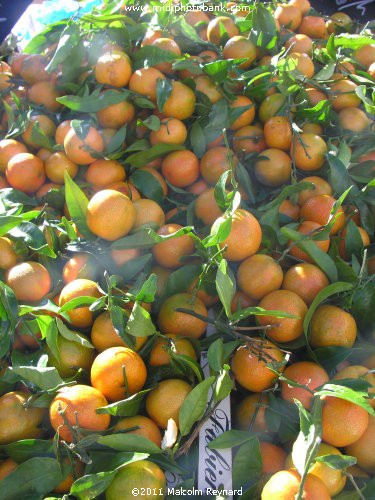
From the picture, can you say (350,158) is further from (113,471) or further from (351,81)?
(113,471)

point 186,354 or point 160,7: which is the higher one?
point 160,7

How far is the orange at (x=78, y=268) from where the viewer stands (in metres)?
1.03

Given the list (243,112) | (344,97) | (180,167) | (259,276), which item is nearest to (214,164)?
(180,167)

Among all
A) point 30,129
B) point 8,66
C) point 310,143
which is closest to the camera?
point 310,143

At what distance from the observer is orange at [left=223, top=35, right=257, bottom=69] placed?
1.51 metres

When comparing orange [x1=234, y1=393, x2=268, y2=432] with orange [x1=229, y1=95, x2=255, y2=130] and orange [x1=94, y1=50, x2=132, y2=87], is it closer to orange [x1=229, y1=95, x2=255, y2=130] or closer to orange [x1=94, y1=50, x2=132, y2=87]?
orange [x1=229, y1=95, x2=255, y2=130]

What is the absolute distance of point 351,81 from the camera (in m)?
1.52

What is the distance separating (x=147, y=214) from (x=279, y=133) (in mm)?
470

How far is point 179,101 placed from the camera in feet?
4.37

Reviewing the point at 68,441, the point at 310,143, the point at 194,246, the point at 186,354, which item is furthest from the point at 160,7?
the point at 68,441

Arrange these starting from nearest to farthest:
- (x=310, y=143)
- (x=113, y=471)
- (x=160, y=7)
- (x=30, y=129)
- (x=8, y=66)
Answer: (x=113, y=471), (x=310, y=143), (x=30, y=129), (x=160, y=7), (x=8, y=66)

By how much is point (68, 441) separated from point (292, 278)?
0.57 meters

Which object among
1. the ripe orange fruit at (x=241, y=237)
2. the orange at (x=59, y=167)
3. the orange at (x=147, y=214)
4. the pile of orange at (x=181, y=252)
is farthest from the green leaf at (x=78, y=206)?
the ripe orange fruit at (x=241, y=237)

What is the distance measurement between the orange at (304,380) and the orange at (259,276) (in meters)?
0.18
